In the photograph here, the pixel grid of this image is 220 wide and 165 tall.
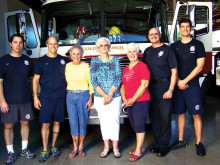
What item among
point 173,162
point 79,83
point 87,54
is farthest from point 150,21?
point 173,162

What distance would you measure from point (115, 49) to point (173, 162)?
210cm

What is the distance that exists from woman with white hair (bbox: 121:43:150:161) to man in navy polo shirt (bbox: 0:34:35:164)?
4.73ft

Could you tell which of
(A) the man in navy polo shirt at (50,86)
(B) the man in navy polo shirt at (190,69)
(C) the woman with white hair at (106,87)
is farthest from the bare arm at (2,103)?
(B) the man in navy polo shirt at (190,69)

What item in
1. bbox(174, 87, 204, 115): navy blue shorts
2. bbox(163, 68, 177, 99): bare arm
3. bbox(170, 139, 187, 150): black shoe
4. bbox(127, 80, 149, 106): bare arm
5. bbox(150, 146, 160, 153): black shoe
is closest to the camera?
bbox(127, 80, 149, 106): bare arm

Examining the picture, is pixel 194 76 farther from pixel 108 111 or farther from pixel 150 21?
pixel 150 21

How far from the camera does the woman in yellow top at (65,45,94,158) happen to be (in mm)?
3729

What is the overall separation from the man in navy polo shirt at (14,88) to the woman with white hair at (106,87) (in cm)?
99

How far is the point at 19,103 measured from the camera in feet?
12.3

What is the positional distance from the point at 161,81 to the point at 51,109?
1662mm

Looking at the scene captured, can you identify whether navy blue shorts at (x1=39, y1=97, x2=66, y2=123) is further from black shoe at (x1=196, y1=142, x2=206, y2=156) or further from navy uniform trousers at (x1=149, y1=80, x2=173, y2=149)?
black shoe at (x1=196, y1=142, x2=206, y2=156)

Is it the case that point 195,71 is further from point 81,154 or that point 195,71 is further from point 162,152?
point 81,154

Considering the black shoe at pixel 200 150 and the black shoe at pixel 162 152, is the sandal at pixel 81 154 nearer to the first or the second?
the black shoe at pixel 162 152

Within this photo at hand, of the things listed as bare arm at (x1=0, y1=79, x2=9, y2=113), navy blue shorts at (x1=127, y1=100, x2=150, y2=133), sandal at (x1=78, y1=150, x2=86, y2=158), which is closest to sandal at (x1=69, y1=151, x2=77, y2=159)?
sandal at (x1=78, y1=150, x2=86, y2=158)

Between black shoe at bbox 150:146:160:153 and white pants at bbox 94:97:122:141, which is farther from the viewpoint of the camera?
black shoe at bbox 150:146:160:153
